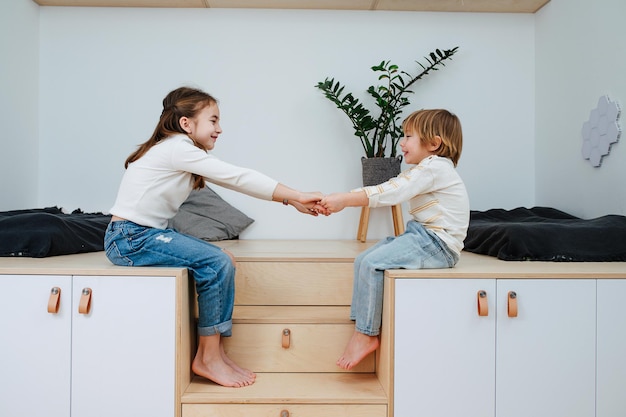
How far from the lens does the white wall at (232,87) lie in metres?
3.51

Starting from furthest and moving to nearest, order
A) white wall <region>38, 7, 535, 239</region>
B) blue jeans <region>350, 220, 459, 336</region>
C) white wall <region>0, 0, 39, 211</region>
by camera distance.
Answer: white wall <region>38, 7, 535, 239</region> → white wall <region>0, 0, 39, 211</region> → blue jeans <region>350, 220, 459, 336</region>

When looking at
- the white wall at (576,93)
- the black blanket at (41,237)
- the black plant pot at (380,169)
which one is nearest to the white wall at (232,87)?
the black plant pot at (380,169)

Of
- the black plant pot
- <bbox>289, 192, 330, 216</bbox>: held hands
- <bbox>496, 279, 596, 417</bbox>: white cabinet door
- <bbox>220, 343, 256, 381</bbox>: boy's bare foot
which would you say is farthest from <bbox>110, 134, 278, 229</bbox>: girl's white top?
the black plant pot

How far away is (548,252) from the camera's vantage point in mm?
2234

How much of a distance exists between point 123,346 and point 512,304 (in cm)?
123

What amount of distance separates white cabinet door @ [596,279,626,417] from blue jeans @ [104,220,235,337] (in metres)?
1.20

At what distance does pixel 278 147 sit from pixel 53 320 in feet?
6.24

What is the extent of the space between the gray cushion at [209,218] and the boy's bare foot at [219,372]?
1262mm

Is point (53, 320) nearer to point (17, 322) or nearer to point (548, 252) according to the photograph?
point (17, 322)

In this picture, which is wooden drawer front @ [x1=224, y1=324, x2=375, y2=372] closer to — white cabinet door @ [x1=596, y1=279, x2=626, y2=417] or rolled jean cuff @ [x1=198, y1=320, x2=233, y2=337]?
rolled jean cuff @ [x1=198, y1=320, x2=233, y2=337]

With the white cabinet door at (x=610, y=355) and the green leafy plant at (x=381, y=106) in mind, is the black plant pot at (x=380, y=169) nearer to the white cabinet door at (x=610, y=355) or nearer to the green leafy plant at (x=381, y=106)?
the green leafy plant at (x=381, y=106)

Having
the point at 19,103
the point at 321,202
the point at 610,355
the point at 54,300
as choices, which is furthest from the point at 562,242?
the point at 19,103

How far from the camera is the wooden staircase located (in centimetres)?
183

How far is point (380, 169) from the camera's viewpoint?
3.19 meters
